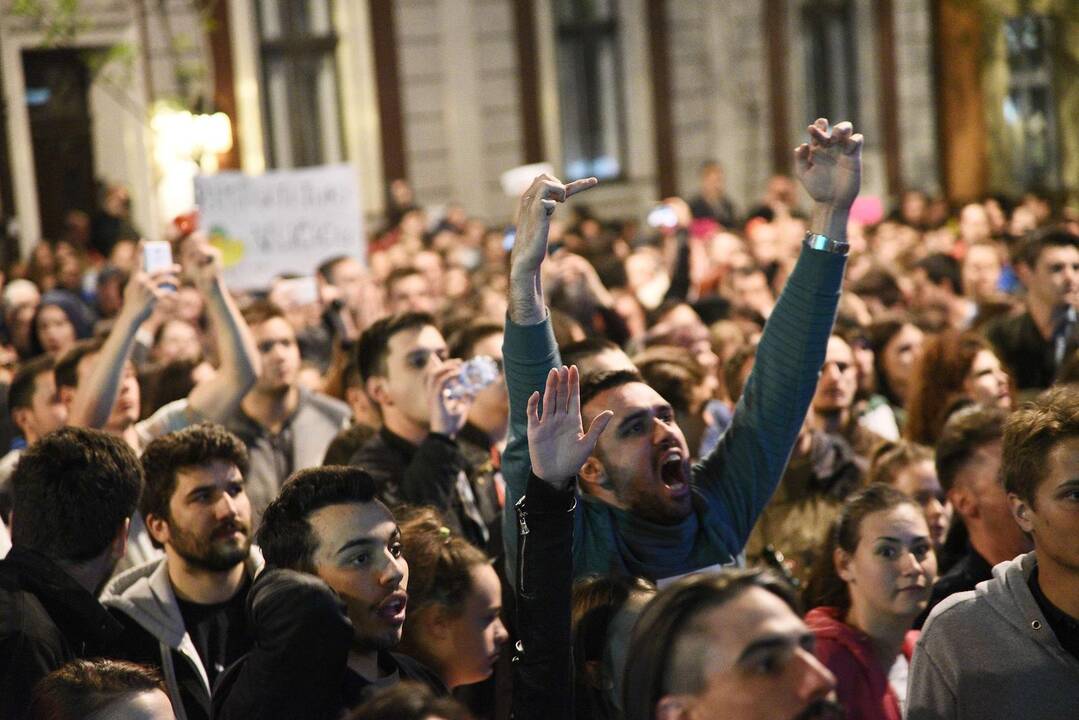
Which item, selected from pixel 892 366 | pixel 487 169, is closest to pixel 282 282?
pixel 892 366

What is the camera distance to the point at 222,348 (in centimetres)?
616

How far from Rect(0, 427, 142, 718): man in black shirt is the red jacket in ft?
5.44

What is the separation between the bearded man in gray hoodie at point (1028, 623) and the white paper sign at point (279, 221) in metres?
8.12

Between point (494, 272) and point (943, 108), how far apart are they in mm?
13538

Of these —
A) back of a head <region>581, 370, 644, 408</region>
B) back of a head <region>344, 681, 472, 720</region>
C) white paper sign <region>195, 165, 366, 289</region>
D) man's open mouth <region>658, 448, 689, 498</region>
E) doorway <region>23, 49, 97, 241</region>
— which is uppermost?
doorway <region>23, 49, 97, 241</region>

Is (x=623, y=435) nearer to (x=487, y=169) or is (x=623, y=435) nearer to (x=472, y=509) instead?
(x=472, y=509)

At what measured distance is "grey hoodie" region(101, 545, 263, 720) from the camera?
407 centimetres

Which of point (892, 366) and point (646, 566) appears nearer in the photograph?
point (646, 566)

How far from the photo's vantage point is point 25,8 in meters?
12.3

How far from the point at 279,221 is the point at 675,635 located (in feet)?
Result: 30.2

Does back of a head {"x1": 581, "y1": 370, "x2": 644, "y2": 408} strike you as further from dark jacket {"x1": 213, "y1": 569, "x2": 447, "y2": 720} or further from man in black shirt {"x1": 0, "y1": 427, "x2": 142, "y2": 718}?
dark jacket {"x1": 213, "y1": 569, "x2": 447, "y2": 720}

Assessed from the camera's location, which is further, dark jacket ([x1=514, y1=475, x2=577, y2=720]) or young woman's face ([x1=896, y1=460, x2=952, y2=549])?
young woman's face ([x1=896, y1=460, x2=952, y2=549])

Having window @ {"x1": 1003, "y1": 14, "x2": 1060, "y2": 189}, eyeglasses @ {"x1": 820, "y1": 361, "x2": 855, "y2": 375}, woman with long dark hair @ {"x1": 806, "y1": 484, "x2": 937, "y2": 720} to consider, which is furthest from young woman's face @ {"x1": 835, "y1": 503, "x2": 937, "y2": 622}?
window @ {"x1": 1003, "y1": 14, "x2": 1060, "y2": 189}

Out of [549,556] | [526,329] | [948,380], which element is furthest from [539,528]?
[948,380]
